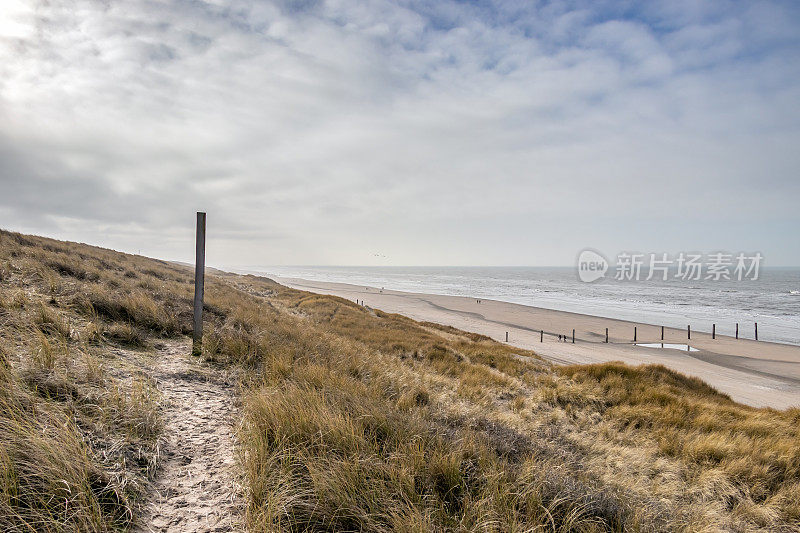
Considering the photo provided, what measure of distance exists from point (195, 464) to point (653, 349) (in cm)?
3546

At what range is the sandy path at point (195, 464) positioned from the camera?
2901 mm

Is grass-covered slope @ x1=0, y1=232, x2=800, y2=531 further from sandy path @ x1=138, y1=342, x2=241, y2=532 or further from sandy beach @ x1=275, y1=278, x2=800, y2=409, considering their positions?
sandy beach @ x1=275, y1=278, x2=800, y2=409

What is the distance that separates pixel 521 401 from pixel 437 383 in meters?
2.23

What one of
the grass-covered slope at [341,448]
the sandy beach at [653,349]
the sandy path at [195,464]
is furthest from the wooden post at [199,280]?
the sandy beach at [653,349]

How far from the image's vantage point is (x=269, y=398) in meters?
4.77

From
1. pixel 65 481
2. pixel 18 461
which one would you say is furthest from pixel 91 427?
pixel 65 481

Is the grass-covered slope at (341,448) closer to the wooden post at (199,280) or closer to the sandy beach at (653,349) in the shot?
the wooden post at (199,280)

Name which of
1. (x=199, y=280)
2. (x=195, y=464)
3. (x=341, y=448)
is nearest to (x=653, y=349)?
(x=341, y=448)

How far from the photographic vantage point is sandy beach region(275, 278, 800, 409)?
20.8 meters

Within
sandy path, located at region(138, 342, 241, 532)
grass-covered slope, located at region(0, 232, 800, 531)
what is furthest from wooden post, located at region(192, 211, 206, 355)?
sandy path, located at region(138, 342, 241, 532)

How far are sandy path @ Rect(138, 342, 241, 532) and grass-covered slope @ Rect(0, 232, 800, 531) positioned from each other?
0.64 feet

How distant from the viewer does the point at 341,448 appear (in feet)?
12.4

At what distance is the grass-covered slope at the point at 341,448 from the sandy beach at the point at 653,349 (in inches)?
599

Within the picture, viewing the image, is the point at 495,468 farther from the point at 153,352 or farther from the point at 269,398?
the point at 153,352
